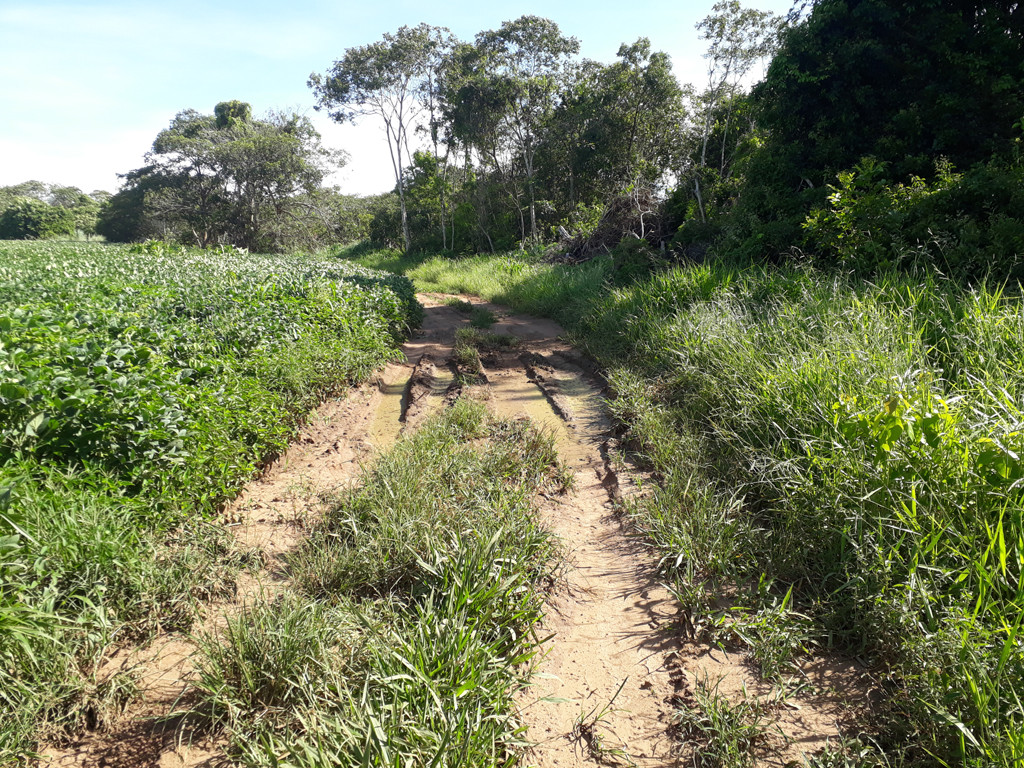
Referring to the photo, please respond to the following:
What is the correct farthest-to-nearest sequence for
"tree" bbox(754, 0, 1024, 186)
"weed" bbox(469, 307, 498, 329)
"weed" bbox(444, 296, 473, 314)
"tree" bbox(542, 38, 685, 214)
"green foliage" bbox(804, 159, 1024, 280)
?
"tree" bbox(542, 38, 685, 214), "weed" bbox(444, 296, 473, 314), "weed" bbox(469, 307, 498, 329), "tree" bbox(754, 0, 1024, 186), "green foliage" bbox(804, 159, 1024, 280)

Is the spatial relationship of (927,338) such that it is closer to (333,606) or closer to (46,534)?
(333,606)

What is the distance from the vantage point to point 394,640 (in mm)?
2367

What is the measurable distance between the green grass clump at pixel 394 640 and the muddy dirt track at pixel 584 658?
0.52 ft

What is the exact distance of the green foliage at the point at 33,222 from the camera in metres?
42.5

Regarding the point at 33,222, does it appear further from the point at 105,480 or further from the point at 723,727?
the point at 723,727

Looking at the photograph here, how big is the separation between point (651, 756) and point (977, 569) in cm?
150

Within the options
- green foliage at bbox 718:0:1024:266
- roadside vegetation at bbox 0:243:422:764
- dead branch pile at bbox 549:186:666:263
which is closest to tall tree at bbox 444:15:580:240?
dead branch pile at bbox 549:186:666:263

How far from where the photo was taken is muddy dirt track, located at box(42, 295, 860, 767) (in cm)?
208

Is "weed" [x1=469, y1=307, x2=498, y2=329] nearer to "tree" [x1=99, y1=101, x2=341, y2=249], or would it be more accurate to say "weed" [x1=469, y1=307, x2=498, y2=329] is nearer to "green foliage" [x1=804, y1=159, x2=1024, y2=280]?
"green foliage" [x1=804, y1=159, x2=1024, y2=280]

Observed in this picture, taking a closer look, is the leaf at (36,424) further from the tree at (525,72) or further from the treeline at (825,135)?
the tree at (525,72)

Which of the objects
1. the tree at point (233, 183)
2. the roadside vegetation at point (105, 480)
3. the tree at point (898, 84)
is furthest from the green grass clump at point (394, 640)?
the tree at point (233, 183)

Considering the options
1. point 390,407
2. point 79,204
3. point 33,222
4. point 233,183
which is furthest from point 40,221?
point 390,407

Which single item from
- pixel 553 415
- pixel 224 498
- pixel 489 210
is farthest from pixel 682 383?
pixel 489 210

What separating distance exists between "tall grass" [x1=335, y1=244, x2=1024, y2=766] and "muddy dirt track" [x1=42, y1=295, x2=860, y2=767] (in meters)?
0.22
